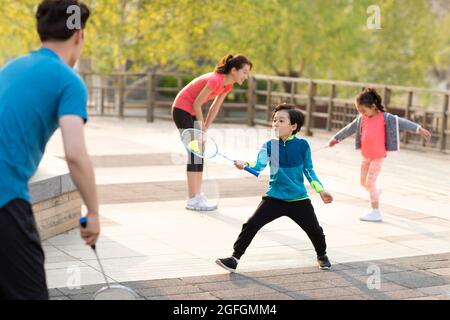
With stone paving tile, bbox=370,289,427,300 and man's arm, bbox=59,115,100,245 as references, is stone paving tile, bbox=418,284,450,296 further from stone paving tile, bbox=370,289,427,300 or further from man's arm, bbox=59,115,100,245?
man's arm, bbox=59,115,100,245

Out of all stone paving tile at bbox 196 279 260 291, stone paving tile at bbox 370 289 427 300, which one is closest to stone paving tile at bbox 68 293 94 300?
stone paving tile at bbox 196 279 260 291

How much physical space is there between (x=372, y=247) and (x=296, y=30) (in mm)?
23057

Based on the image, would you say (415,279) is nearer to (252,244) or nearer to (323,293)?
(323,293)

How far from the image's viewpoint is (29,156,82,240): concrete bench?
24.5 feet

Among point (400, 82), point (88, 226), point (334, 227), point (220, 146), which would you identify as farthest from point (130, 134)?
point (400, 82)

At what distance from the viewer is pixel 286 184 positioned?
6.73 metres

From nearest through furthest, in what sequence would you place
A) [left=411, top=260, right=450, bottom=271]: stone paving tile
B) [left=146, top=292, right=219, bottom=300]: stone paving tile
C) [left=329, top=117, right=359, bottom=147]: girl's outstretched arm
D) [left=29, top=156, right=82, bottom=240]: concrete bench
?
[left=146, top=292, right=219, bottom=300]: stone paving tile, [left=411, top=260, right=450, bottom=271]: stone paving tile, [left=29, top=156, right=82, bottom=240]: concrete bench, [left=329, top=117, right=359, bottom=147]: girl's outstretched arm

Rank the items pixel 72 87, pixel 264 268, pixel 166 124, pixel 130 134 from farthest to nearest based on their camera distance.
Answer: pixel 166 124
pixel 130 134
pixel 264 268
pixel 72 87

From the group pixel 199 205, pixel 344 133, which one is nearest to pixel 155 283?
pixel 199 205

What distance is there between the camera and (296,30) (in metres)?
30.2

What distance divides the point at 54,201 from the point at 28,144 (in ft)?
13.7

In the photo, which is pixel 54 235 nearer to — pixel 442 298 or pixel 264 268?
pixel 264 268

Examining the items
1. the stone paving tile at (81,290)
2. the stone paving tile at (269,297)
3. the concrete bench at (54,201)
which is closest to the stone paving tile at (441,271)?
the stone paving tile at (269,297)

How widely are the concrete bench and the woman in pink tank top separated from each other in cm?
167
